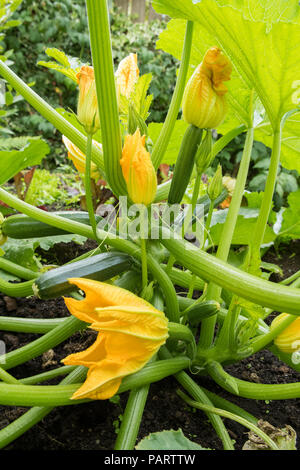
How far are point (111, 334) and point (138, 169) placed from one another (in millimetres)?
292

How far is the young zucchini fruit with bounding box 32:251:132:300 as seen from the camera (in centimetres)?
88

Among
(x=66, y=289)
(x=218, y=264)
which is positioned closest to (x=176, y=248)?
(x=218, y=264)

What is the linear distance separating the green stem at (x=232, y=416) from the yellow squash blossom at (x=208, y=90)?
0.60m

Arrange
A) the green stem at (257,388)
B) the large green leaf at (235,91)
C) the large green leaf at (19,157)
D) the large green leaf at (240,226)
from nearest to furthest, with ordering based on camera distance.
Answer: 1. the green stem at (257,388)
2. the large green leaf at (235,91)
3. the large green leaf at (19,157)
4. the large green leaf at (240,226)

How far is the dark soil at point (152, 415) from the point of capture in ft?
3.08

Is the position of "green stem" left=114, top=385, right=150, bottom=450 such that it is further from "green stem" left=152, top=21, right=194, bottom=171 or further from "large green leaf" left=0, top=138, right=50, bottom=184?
"large green leaf" left=0, top=138, right=50, bottom=184

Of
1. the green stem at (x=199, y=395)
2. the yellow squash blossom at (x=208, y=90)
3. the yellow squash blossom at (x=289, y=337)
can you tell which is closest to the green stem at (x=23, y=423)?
the green stem at (x=199, y=395)

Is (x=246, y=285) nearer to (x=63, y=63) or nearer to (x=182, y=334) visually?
(x=182, y=334)

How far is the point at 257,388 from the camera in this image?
954mm

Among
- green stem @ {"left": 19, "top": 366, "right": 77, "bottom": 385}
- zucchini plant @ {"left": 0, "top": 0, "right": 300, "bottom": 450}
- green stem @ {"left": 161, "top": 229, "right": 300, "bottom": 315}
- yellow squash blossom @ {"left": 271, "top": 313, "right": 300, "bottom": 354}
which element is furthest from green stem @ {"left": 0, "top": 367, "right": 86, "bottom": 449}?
yellow squash blossom @ {"left": 271, "top": 313, "right": 300, "bottom": 354}

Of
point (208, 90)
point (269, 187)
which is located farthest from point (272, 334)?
point (208, 90)

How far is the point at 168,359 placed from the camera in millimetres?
963

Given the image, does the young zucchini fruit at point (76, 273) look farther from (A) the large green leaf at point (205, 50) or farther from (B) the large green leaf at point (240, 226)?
(B) the large green leaf at point (240, 226)
